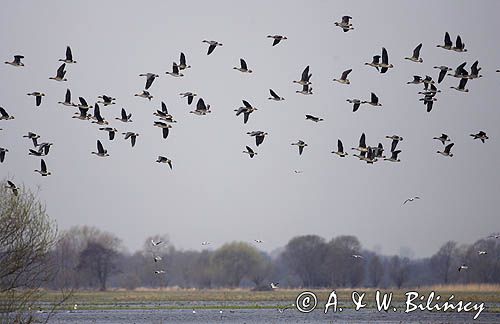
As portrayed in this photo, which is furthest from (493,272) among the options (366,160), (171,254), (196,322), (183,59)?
(171,254)

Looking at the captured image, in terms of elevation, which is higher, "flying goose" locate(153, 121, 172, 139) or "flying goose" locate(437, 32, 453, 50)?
"flying goose" locate(437, 32, 453, 50)

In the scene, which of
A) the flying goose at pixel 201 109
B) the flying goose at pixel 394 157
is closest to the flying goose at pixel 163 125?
the flying goose at pixel 201 109

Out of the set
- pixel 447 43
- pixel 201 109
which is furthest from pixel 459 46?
pixel 201 109

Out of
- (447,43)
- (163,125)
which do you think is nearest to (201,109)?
(163,125)

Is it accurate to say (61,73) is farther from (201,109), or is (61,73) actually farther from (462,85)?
(462,85)

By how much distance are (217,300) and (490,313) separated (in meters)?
30.6

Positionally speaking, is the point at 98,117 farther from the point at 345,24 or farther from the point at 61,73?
the point at 345,24

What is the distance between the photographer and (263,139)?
45.9m

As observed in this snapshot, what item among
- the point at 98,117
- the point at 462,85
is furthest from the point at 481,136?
the point at 98,117

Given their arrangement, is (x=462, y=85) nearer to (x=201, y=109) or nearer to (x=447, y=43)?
(x=447, y=43)

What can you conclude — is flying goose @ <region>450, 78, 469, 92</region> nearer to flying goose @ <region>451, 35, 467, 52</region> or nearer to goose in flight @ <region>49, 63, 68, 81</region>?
flying goose @ <region>451, 35, 467, 52</region>

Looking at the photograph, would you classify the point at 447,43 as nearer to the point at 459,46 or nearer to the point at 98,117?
the point at 459,46

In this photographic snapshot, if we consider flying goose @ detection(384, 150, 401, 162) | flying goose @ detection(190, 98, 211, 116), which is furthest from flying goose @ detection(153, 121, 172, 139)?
flying goose @ detection(384, 150, 401, 162)

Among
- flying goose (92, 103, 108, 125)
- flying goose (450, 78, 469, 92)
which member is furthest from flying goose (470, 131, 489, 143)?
flying goose (92, 103, 108, 125)
